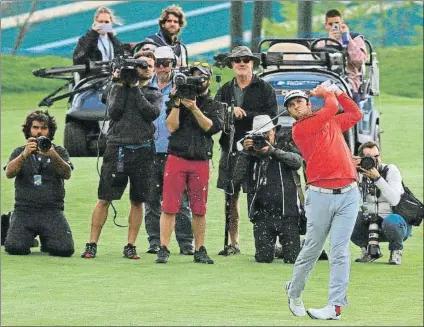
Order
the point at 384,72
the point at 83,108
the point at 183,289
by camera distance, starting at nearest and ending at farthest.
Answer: the point at 183,289, the point at 83,108, the point at 384,72

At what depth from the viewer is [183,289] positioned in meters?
11.6

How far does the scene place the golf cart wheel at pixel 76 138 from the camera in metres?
18.8

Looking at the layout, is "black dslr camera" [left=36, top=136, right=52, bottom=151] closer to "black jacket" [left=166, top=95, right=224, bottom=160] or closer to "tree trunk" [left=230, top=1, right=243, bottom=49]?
"black jacket" [left=166, top=95, right=224, bottom=160]

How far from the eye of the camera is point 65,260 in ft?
44.1

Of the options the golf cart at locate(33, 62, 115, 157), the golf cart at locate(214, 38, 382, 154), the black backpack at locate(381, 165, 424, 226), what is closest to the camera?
the black backpack at locate(381, 165, 424, 226)

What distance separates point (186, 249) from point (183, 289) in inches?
99.2

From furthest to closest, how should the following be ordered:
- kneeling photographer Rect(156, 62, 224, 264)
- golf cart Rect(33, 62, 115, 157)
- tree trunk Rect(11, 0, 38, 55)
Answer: tree trunk Rect(11, 0, 38, 55), golf cart Rect(33, 62, 115, 157), kneeling photographer Rect(156, 62, 224, 264)

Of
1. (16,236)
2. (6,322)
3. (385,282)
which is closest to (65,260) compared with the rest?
(16,236)

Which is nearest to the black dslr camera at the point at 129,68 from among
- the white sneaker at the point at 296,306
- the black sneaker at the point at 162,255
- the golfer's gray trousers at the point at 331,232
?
A: the black sneaker at the point at 162,255

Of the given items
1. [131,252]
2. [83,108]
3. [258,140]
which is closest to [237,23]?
[83,108]

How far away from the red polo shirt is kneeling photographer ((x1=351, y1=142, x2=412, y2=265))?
2999 mm

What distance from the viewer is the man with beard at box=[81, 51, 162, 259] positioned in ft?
43.8

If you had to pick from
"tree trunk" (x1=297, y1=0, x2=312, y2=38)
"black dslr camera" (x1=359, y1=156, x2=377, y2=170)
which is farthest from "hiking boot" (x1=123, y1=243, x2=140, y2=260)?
"tree trunk" (x1=297, y1=0, x2=312, y2=38)

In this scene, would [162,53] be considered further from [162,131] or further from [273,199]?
[273,199]
